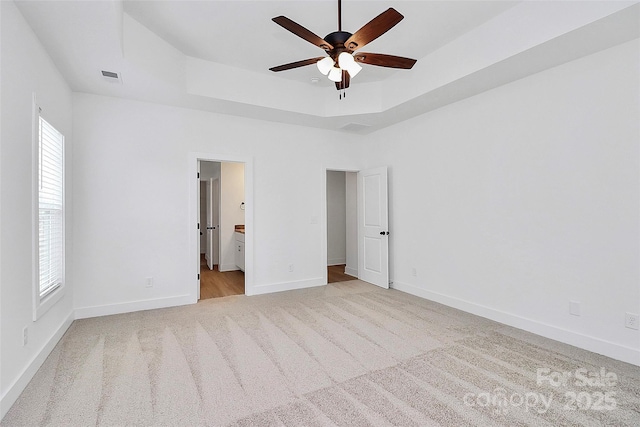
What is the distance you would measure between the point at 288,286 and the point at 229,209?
7.89ft

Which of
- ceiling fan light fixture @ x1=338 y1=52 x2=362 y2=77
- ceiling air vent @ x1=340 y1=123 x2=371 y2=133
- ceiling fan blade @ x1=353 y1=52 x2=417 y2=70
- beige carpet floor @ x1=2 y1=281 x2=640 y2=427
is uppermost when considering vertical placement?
ceiling air vent @ x1=340 y1=123 x2=371 y2=133

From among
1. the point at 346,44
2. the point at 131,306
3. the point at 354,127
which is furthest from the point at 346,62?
the point at 131,306

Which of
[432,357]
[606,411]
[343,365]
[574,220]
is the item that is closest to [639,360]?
[606,411]

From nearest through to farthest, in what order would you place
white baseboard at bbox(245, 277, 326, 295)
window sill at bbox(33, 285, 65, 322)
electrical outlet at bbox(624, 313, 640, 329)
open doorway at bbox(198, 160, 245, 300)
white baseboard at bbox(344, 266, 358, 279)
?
1. window sill at bbox(33, 285, 65, 322)
2. electrical outlet at bbox(624, 313, 640, 329)
3. white baseboard at bbox(245, 277, 326, 295)
4. white baseboard at bbox(344, 266, 358, 279)
5. open doorway at bbox(198, 160, 245, 300)

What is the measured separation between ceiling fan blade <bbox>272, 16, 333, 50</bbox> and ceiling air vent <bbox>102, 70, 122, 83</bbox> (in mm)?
2117

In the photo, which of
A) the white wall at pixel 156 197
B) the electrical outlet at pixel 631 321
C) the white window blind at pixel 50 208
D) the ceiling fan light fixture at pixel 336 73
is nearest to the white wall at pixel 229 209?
the white wall at pixel 156 197

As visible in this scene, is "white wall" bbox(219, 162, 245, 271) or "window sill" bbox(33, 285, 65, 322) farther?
"white wall" bbox(219, 162, 245, 271)

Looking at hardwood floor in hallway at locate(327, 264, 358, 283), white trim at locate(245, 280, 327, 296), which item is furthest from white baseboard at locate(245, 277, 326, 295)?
hardwood floor in hallway at locate(327, 264, 358, 283)

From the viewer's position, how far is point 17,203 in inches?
84.9

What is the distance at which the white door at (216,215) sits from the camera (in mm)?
6559

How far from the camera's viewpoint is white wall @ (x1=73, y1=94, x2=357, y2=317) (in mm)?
3701

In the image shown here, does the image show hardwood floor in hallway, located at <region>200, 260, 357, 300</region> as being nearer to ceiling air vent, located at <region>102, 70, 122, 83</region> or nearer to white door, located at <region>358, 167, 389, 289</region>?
white door, located at <region>358, 167, 389, 289</region>

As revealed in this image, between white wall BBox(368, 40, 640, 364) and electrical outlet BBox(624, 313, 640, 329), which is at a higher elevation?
white wall BBox(368, 40, 640, 364)

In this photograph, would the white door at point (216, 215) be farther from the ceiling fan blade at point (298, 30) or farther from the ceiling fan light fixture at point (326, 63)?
the ceiling fan blade at point (298, 30)
